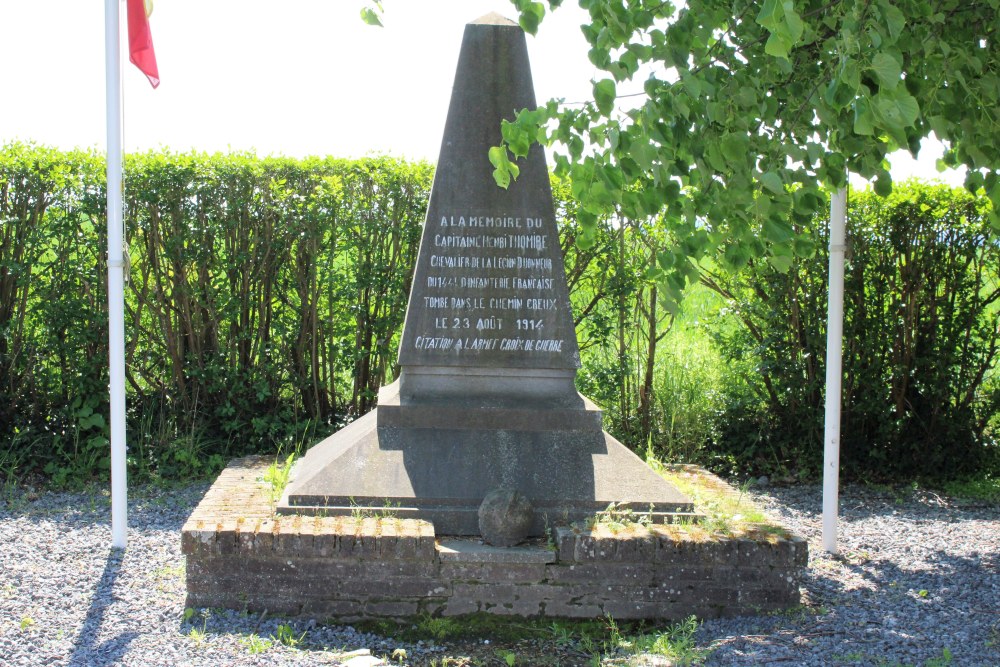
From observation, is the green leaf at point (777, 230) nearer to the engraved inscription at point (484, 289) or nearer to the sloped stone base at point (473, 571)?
the sloped stone base at point (473, 571)

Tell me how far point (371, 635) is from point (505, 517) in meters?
0.73

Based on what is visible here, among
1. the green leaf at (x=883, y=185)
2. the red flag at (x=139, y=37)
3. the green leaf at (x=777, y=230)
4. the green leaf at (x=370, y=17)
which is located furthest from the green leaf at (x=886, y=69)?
the red flag at (x=139, y=37)

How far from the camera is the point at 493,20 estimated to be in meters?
4.99

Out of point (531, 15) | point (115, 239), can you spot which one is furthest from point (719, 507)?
point (115, 239)

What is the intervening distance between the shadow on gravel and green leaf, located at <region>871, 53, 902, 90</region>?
124 inches

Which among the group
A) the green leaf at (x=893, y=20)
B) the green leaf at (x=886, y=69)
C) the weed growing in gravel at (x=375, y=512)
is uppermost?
the green leaf at (x=893, y=20)

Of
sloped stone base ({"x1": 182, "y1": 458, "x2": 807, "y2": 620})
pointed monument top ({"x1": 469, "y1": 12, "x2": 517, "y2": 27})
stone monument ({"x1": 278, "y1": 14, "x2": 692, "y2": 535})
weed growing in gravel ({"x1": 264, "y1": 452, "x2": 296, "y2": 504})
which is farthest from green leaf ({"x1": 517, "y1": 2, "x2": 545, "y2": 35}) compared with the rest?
weed growing in gravel ({"x1": 264, "y1": 452, "x2": 296, "y2": 504})

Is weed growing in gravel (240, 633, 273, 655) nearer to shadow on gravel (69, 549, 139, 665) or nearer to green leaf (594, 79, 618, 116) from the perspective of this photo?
shadow on gravel (69, 549, 139, 665)

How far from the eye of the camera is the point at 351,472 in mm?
4516

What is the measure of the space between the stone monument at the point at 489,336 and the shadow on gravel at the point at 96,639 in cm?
93

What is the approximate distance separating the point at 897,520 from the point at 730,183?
3.69 m

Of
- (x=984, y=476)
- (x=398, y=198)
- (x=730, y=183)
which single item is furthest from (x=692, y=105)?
(x=984, y=476)

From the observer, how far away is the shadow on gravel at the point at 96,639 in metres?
3.59

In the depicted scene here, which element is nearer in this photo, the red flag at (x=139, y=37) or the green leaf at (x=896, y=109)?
the green leaf at (x=896, y=109)
